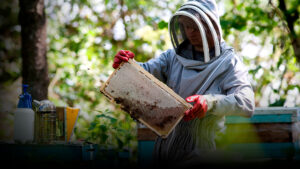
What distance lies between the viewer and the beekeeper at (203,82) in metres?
2.07

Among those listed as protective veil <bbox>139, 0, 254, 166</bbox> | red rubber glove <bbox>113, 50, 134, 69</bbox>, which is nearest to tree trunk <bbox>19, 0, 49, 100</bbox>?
red rubber glove <bbox>113, 50, 134, 69</bbox>

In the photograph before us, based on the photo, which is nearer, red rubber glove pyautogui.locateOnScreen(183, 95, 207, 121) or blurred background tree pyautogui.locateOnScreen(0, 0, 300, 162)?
red rubber glove pyautogui.locateOnScreen(183, 95, 207, 121)

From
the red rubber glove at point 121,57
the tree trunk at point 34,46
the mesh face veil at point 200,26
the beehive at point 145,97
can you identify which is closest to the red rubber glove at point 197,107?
the beehive at point 145,97

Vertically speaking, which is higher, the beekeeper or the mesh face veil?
the mesh face veil

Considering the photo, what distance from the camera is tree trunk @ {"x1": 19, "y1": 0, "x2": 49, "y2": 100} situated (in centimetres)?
328

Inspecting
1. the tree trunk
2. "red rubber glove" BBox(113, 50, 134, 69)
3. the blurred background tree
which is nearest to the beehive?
"red rubber glove" BBox(113, 50, 134, 69)

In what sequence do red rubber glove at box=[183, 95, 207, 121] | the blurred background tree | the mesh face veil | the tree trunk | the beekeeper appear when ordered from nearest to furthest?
red rubber glove at box=[183, 95, 207, 121]
the beekeeper
the mesh face veil
the tree trunk
the blurred background tree

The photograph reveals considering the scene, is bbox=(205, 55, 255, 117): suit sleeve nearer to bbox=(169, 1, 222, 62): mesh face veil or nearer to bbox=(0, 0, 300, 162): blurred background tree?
bbox=(169, 1, 222, 62): mesh face veil

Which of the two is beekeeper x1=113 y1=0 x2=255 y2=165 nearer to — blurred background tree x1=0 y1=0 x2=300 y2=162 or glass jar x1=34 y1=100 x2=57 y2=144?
glass jar x1=34 y1=100 x2=57 y2=144

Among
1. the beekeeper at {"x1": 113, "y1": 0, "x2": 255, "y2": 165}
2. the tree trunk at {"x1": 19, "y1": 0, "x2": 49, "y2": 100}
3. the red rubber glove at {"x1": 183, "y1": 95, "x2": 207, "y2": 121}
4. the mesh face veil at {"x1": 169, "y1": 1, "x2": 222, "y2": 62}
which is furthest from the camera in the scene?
the tree trunk at {"x1": 19, "y1": 0, "x2": 49, "y2": 100}

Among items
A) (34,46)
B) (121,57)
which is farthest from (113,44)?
(121,57)

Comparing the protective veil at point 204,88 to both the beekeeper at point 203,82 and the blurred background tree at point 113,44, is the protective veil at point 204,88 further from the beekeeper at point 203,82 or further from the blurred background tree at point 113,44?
the blurred background tree at point 113,44

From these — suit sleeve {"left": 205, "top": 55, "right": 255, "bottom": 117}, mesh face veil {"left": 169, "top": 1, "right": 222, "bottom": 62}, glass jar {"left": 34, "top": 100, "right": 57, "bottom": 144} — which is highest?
mesh face veil {"left": 169, "top": 1, "right": 222, "bottom": 62}

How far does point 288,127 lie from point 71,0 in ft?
16.9
